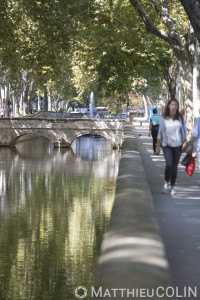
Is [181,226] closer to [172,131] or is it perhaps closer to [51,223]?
[172,131]

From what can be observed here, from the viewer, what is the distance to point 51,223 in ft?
78.7

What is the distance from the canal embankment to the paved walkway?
24.3 inches

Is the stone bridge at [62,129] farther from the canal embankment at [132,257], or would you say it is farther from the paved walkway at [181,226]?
the canal embankment at [132,257]

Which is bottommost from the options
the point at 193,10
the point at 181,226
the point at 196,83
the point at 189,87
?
the point at 181,226

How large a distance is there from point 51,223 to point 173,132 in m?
14.7

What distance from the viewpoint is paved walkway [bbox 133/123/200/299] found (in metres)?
6.00

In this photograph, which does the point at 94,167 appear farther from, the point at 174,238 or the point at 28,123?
the point at 174,238

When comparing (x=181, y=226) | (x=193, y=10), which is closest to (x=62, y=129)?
(x=193, y=10)

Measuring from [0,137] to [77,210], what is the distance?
2513cm

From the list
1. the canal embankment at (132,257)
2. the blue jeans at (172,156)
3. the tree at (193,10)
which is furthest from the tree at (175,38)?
the canal embankment at (132,257)

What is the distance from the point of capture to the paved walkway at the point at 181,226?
6.00 m

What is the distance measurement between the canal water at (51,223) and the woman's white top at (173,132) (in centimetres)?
723

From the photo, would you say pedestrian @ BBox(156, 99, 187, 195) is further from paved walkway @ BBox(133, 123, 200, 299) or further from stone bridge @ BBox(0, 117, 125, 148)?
stone bridge @ BBox(0, 117, 125, 148)

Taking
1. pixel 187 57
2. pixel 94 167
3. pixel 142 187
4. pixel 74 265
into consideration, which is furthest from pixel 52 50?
pixel 142 187
